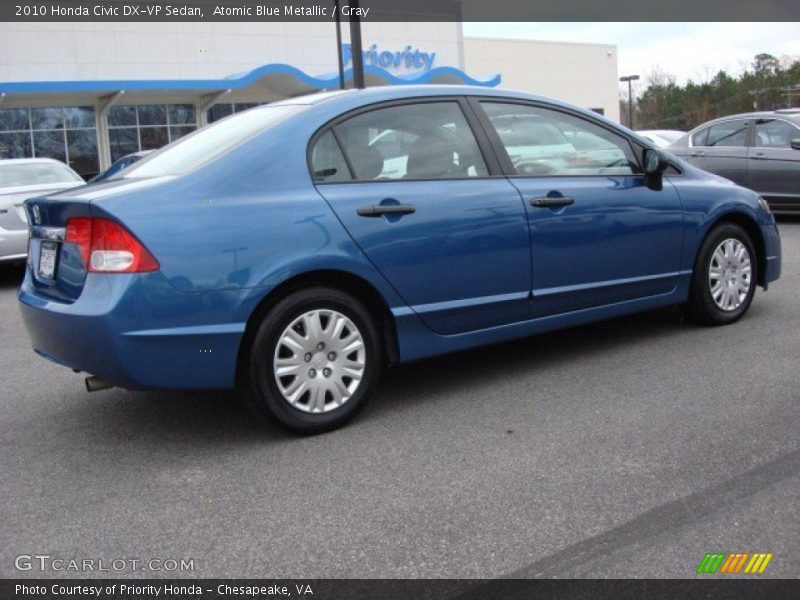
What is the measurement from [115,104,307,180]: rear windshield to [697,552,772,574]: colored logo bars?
273 centimetres

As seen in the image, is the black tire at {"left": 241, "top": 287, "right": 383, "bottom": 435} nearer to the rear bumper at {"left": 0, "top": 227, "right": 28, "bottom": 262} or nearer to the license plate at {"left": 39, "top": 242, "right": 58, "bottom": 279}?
the license plate at {"left": 39, "top": 242, "right": 58, "bottom": 279}

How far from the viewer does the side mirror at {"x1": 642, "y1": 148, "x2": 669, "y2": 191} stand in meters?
5.39

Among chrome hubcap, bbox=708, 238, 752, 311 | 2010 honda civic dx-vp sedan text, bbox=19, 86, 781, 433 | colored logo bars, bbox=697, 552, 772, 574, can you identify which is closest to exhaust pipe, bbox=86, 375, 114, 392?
2010 honda civic dx-vp sedan text, bbox=19, 86, 781, 433

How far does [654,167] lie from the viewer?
5383 millimetres

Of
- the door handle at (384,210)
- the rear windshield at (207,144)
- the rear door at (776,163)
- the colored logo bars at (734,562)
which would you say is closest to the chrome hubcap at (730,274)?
the door handle at (384,210)

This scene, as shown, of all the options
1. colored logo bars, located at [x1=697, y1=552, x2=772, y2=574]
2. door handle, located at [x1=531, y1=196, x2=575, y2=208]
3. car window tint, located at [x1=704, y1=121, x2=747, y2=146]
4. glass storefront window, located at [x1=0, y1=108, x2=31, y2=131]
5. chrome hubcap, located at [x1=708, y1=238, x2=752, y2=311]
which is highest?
glass storefront window, located at [x1=0, y1=108, x2=31, y2=131]

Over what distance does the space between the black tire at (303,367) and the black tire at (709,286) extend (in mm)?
2587

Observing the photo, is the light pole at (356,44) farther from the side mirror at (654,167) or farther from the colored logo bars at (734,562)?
the colored logo bars at (734,562)

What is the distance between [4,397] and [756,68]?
63.5 meters

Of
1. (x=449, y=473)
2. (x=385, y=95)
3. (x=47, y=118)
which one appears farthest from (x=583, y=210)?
(x=47, y=118)

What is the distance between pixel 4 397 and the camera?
5.08 metres

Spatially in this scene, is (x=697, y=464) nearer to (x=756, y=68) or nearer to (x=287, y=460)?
(x=287, y=460)

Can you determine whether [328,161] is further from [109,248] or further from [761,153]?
[761,153]

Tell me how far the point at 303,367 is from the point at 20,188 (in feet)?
23.8
